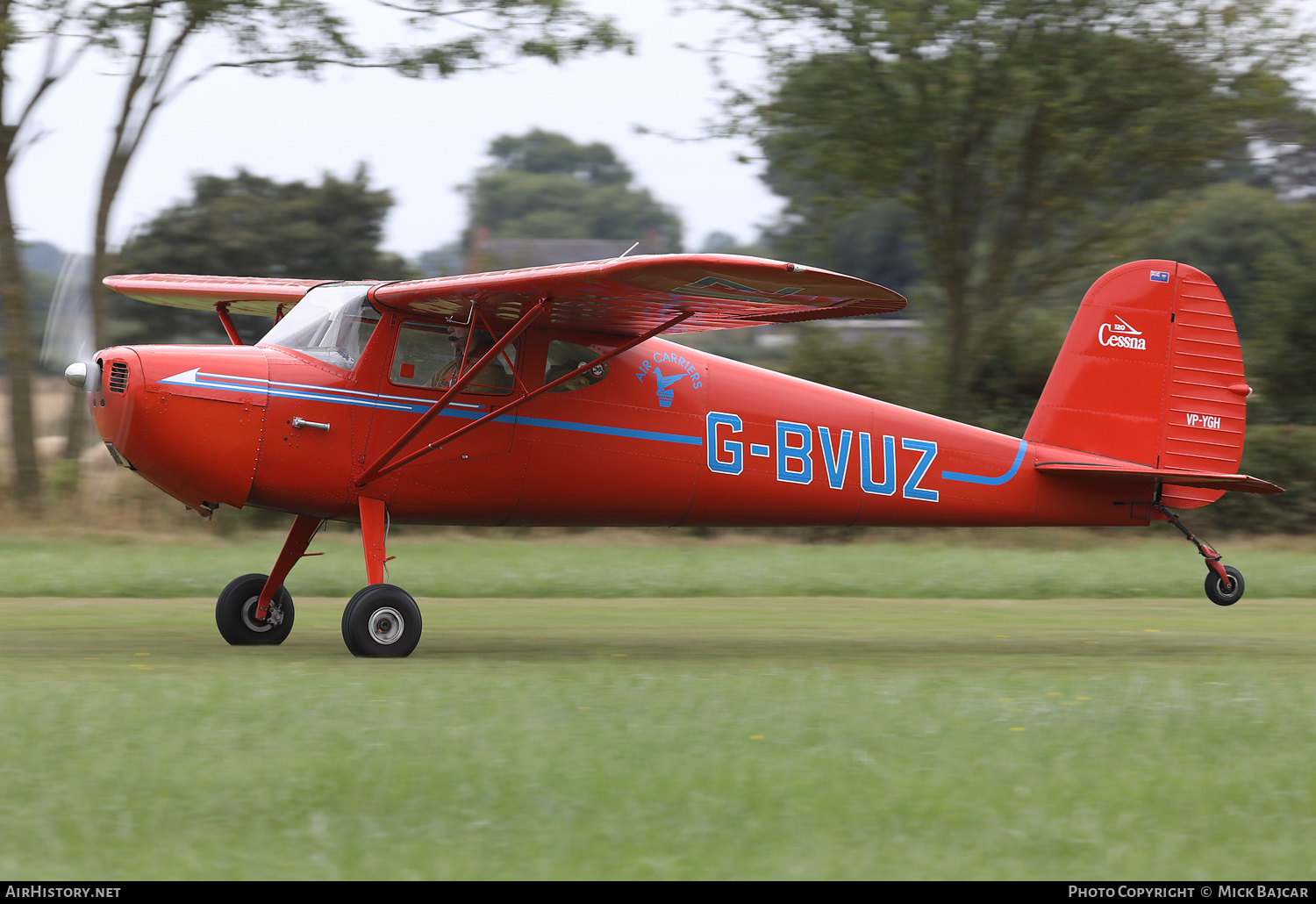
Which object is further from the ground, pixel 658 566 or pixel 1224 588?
pixel 1224 588

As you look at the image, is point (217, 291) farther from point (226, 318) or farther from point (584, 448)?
point (584, 448)

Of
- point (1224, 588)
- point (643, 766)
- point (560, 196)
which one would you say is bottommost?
point (1224, 588)

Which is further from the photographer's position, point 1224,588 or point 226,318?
point 1224,588

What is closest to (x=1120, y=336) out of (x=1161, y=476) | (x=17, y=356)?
(x=1161, y=476)

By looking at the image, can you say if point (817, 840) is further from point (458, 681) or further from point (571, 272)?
point (571, 272)

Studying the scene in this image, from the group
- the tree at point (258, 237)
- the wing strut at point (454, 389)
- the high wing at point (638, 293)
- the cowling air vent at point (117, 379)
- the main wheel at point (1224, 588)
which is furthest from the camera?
the tree at point (258, 237)

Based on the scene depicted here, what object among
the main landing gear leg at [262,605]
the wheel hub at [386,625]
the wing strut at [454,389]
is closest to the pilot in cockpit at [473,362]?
the wing strut at [454,389]

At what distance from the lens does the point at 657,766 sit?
5086 mm

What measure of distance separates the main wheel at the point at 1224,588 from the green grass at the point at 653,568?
324 centimetres

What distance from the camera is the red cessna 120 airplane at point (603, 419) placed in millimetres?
8555

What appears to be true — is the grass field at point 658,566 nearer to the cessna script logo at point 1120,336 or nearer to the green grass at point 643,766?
the cessna script logo at point 1120,336

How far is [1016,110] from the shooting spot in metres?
20.5

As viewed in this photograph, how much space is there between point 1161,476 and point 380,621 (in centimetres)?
641
